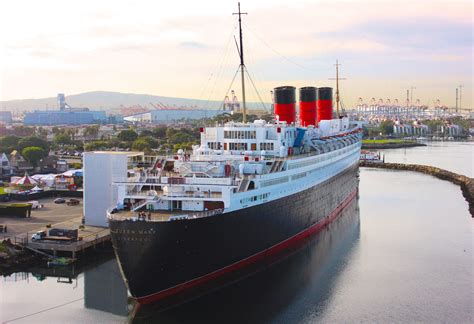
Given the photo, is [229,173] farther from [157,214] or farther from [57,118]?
[57,118]

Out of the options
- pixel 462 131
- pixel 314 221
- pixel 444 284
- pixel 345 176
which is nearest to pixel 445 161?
pixel 345 176

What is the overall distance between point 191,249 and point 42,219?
10.9 metres

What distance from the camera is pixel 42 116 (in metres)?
130

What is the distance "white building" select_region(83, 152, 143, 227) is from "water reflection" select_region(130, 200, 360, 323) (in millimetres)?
6993

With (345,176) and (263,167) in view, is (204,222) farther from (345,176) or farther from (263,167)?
(345,176)

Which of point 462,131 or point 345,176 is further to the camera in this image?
point 462,131

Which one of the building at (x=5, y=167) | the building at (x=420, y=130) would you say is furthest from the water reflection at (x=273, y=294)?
the building at (x=420, y=130)

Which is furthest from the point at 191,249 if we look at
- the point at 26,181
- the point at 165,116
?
the point at 165,116

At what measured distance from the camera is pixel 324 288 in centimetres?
1692

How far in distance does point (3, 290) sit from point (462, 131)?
355ft

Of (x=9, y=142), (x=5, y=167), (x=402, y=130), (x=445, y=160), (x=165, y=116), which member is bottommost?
(x=445, y=160)

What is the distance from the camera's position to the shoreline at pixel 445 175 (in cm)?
3300

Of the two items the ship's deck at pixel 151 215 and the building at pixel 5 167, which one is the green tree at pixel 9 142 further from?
the ship's deck at pixel 151 215

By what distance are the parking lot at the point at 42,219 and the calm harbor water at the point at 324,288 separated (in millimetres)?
3412
